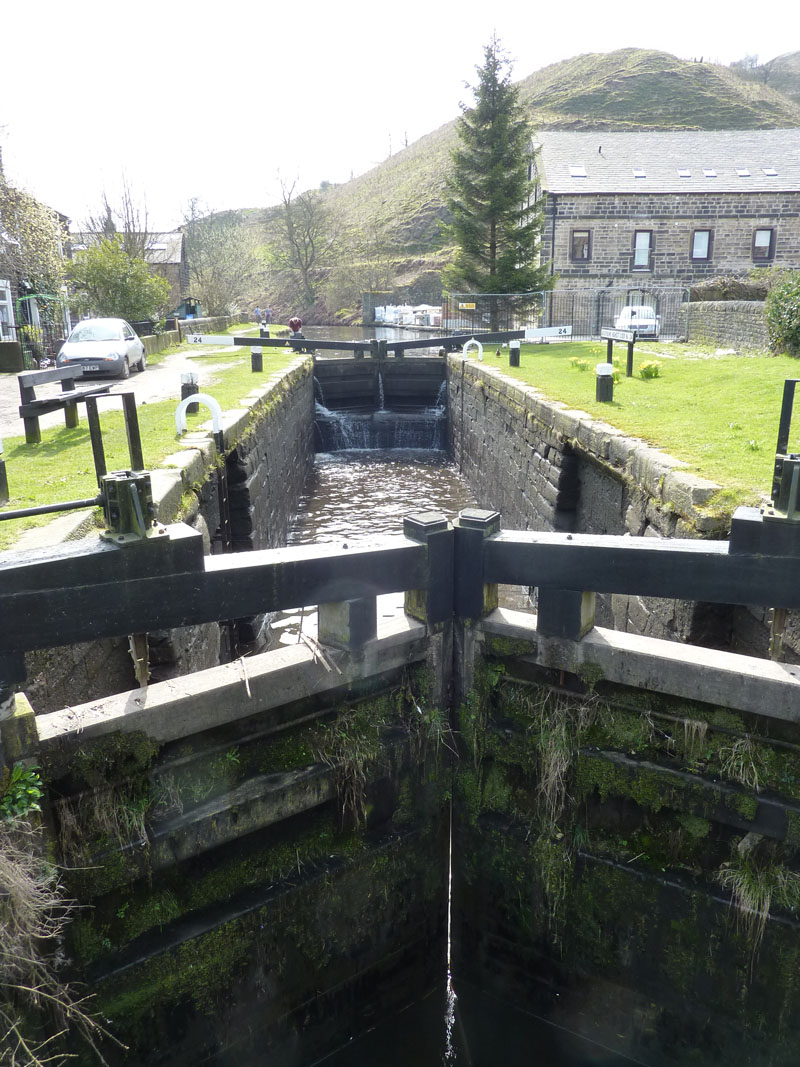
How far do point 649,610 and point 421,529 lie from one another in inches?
101

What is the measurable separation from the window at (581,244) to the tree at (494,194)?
3735 millimetres

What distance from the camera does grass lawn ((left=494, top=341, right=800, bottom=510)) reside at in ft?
20.1

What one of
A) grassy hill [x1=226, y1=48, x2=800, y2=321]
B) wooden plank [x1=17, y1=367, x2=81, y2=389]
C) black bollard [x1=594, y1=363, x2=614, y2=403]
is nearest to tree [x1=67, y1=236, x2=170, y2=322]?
wooden plank [x1=17, y1=367, x2=81, y2=389]

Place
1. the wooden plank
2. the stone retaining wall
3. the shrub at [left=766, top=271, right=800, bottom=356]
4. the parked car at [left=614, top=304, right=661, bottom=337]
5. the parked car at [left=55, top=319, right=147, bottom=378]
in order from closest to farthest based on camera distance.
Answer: the wooden plank → the shrub at [left=766, top=271, right=800, bottom=356] → the parked car at [left=55, top=319, right=147, bottom=378] → the stone retaining wall → the parked car at [left=614, top=304, right=661, bottom=337]

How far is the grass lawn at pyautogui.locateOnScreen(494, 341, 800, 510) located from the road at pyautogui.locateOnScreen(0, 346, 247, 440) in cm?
533

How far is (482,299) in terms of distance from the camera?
27516 mm

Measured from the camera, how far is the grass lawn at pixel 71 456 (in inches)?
242

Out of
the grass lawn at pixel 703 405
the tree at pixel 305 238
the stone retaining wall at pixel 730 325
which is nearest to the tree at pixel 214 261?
the tree at pixel 305 238

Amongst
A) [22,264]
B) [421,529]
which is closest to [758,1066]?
[421,529]

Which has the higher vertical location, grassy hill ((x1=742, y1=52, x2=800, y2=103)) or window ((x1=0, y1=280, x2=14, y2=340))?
grassy hill ((x1=742, y1=52, x2=800, y2=103))

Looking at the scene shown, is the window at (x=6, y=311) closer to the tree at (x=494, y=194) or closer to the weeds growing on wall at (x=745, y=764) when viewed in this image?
the tree at (x=494, y=194)

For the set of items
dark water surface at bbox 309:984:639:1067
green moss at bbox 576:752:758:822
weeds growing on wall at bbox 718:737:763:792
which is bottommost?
dark water surface at bbox 309:984:639:1067

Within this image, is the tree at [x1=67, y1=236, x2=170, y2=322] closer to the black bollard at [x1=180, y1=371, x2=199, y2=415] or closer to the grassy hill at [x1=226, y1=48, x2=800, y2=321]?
the black bollard at [x1=180, y1=371, x2=199, y2=415]

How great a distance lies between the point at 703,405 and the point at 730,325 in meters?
11.0
